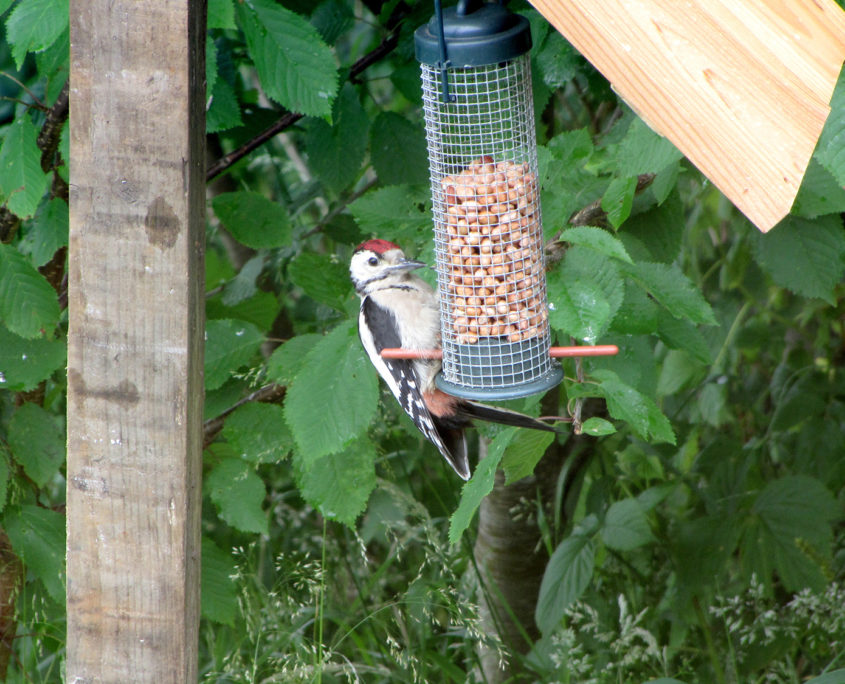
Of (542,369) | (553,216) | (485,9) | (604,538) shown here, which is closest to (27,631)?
(604,538)

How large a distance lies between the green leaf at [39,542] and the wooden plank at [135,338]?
0.92m

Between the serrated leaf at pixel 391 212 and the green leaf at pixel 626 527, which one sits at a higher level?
the serrated leaf at pixel 391 212

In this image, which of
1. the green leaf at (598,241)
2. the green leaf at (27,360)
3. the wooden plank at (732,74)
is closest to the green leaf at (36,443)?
the green leaf at (27,360)

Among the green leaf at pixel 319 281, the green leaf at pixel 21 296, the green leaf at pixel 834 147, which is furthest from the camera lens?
the green leaf at pixel 319 281

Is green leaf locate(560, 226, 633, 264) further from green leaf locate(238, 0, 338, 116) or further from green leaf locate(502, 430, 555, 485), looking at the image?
green leaf locate(238, 0, 338, 116)

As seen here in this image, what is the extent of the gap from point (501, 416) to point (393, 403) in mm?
1145

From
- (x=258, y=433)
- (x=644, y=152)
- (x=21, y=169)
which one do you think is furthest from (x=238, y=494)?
(x=644, y=152)

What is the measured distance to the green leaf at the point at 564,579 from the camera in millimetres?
2967

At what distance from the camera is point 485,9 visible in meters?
1.85

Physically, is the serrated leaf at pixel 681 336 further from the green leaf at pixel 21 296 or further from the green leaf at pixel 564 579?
the green leaf at pixel 21 296

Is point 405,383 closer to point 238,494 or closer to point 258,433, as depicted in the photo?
point 258,433

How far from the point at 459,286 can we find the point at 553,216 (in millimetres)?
290

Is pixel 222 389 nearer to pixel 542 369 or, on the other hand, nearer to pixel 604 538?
pixel 542 369

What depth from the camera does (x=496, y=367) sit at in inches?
90.7
